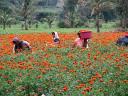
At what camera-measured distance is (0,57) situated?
15758 millimetres

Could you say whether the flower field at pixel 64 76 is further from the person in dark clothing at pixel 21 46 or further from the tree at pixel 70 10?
the tree at pixel 70 10

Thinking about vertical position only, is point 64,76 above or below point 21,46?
below

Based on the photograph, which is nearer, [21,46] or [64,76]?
[64,76]

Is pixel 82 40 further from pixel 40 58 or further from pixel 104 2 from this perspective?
pixel 104 2

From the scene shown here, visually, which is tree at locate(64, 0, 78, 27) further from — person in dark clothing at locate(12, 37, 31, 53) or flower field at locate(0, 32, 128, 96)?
flower field at locate(0, 32, 128, 96)

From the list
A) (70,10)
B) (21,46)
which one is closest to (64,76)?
(21,46)

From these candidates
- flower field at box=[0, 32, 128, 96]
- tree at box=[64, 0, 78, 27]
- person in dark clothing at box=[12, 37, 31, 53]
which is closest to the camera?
flower field at box=[0, 32, 128, 96]

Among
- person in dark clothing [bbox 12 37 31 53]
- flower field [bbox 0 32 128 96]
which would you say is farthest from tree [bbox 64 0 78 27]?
flower field [bbox 0 32 128 96]

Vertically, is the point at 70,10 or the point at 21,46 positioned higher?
the point at 70,10

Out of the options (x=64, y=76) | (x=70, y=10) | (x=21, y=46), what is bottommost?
(x=64, y=76)

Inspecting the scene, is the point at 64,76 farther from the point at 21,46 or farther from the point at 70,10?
the point at 70,10

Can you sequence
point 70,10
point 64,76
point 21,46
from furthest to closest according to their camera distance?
point 70,10 < point 21,46 < point 64,76

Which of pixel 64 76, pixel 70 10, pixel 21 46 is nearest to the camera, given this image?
pixel 64 76

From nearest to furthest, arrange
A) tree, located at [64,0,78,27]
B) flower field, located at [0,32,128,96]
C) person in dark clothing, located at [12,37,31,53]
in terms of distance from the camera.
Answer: flower field, located at [0,32,128,96] < person in dark clothing, located at [12,37,31,53] < tree, located at [64,0,78,27]
